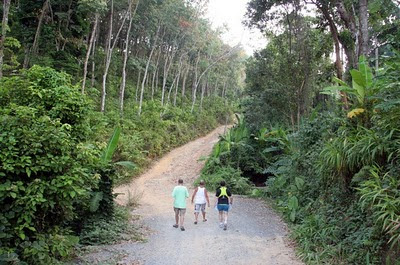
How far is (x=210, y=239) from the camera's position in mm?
7676

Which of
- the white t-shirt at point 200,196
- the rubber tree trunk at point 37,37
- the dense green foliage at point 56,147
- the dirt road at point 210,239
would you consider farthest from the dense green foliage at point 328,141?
the rubber tree trunk at point 37,37

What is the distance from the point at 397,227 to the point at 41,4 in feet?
60.1

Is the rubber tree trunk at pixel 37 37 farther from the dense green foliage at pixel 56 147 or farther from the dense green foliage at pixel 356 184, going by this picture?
the dense green foliage at pixel 356 184

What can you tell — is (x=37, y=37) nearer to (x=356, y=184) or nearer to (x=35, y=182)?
(x=35, y=182)

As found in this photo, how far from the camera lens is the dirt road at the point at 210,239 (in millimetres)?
6520

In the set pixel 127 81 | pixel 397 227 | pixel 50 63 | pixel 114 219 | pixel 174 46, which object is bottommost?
pixel 114 219

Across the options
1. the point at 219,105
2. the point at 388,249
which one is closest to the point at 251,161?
the point at 388,249

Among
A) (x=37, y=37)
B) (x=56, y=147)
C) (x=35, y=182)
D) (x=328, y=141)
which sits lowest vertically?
(x=35, y=182)

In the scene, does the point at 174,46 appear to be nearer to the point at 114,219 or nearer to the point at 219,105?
the point at 219,105

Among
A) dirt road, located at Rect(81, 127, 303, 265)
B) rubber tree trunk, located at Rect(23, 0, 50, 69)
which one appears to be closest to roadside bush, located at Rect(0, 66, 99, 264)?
dirt road, located at Rect(81, 127, 303, 265)

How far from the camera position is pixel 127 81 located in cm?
3027

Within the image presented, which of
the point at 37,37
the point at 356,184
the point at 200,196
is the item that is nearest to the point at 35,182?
the point at 200,196

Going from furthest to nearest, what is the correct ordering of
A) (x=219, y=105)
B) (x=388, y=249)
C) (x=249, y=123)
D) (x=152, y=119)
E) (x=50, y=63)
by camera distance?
(x=219, y=105) → (x=152, y=119) → (x=249, y=123) → (x=50, y=63) → (x=388, y=249)

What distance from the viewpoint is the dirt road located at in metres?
6.52
